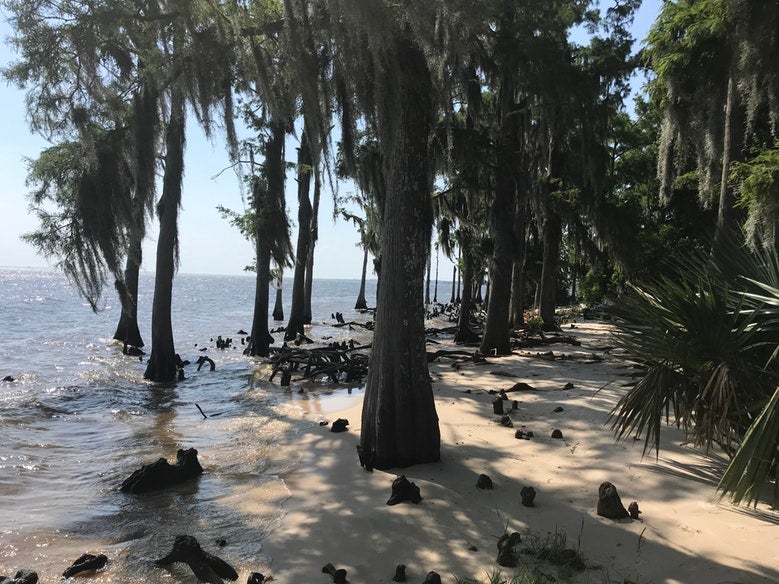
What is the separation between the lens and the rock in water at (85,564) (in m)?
3.97

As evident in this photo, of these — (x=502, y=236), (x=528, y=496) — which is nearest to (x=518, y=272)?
(x=502, y=236)

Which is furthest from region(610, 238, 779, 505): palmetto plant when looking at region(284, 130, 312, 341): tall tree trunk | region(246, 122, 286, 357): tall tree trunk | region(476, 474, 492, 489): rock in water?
region(284, 130, 312, 341): tall tree trunk

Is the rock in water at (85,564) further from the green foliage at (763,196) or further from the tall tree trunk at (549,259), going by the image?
the tall tree trunk at (549,259)

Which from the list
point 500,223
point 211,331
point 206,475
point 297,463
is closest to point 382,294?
point 297,463

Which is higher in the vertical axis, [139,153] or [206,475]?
[139,153]

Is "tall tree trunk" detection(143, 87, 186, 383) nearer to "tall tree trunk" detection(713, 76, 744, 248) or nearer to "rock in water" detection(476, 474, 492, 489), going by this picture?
"rock in water" detection(476, 474, 492, 489)

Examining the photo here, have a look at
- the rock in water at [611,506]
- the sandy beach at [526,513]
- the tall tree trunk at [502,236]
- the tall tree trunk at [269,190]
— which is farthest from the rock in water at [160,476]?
the tall tree trunk at [269,190]

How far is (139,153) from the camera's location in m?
10.1

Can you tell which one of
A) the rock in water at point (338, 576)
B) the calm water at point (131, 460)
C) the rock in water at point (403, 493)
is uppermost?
the rock in water at point (403, 493)

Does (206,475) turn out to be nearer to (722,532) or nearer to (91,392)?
(722,532)

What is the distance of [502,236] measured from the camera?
1362 cm

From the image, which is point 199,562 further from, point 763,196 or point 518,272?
point 518,272

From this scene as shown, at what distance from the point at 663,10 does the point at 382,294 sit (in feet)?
28.5

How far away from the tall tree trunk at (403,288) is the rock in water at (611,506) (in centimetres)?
206
